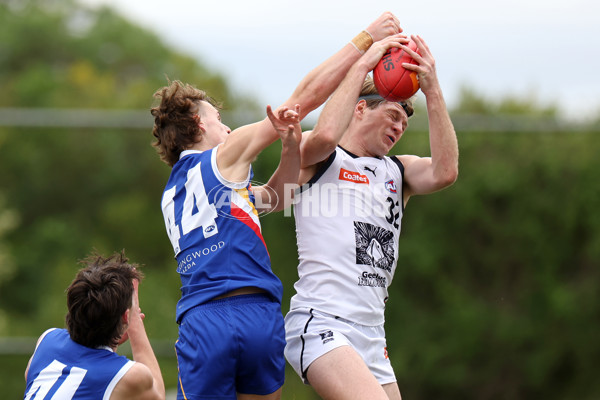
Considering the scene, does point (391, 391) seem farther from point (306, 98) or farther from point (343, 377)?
point (306, 98)

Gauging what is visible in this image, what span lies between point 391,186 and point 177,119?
1274mm

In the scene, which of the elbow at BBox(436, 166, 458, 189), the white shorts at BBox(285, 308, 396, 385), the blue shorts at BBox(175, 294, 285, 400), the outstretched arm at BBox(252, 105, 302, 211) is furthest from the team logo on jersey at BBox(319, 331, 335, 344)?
the elbow at BBox(436, 166, 458, 189)

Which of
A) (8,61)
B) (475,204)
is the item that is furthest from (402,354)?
(8,61)

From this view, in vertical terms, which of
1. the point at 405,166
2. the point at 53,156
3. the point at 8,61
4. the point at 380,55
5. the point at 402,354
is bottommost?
the point at 402,354

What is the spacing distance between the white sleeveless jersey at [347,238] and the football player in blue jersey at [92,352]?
0.94m

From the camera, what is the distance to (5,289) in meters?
15.7

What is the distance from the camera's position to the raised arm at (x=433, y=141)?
14.2 feet

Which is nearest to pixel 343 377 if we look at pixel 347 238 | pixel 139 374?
pixel 347 238

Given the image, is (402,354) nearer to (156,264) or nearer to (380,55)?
(156,264)

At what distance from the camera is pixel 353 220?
438 centimetres

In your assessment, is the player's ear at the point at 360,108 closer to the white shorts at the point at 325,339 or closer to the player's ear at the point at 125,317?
the white shorts at the point at 325,339

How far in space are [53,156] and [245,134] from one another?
1190 centimetres

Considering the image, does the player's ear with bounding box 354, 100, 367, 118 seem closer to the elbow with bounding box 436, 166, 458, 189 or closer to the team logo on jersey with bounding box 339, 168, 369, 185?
the team logo on jersey with bounding box 339, 168, 369, 185

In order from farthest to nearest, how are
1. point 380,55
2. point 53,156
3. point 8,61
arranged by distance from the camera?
1. point 8,61
2. point 53,156
3. point 380,55
